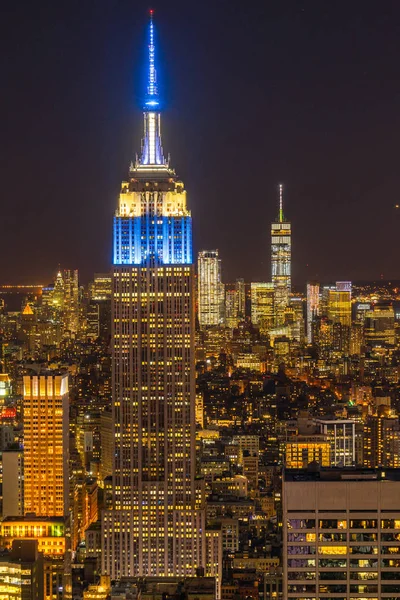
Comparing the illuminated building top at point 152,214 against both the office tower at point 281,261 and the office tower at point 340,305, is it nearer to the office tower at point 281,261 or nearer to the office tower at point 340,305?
the office tower at point 281,261

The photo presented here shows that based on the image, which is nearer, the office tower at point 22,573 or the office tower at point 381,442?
the office tower at point 22,573

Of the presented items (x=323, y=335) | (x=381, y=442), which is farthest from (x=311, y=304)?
(x=381, y=442)

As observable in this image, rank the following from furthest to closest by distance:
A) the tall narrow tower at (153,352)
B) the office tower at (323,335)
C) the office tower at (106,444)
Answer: the office tower at (323,335)
the office tower at (106,444)
the tall narrow tower at (153,352)

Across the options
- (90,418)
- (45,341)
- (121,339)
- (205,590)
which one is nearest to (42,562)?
(205,590)

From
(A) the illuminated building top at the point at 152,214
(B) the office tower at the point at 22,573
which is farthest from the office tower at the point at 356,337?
(B) the office tower at the point at 22,573

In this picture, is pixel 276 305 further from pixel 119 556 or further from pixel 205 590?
pixel 205 590

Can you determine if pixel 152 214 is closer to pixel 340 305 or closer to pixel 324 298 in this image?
pixel 324 298

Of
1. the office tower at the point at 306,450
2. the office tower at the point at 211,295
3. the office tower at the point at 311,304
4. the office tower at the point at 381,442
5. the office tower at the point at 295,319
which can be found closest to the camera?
the office tower at the point at 306,450
